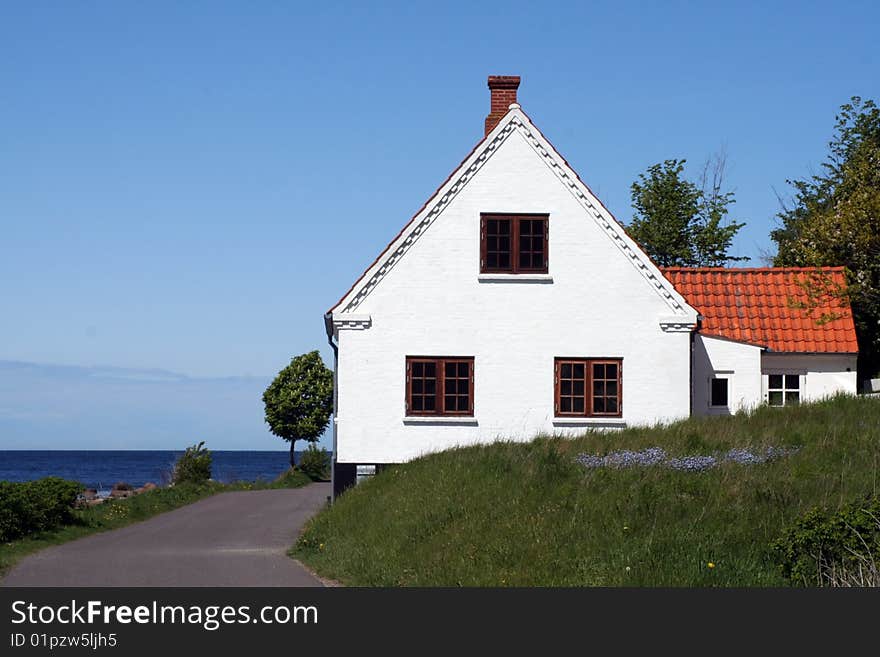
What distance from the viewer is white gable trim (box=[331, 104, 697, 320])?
28.5 metres

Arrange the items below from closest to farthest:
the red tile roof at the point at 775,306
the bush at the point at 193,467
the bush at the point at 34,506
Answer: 1. the bush at the point at 34,506
2. the red tile roof at the point at 775,306
3. the bush at the point at 193,467

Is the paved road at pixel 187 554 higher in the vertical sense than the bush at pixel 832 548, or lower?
lower

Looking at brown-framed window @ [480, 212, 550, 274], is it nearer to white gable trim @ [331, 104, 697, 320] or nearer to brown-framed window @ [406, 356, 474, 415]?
white gable trim @ [331, 104, 697, 320]

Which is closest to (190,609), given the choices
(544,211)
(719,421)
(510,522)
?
(510,522)

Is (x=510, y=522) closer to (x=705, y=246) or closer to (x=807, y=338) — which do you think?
(x=807, y=338)

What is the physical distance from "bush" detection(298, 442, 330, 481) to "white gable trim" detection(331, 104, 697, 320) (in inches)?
991

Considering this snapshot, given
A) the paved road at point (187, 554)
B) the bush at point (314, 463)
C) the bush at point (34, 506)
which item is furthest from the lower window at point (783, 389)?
the bush at point (314, 463)

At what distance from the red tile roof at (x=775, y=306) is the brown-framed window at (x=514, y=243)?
609 cm

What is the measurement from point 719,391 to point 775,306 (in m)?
4.12

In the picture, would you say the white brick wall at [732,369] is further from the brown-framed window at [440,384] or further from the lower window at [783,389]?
the brown-framed window at [440,384]

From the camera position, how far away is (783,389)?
32.6m

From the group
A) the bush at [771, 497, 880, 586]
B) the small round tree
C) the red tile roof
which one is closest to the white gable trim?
the red tile roof

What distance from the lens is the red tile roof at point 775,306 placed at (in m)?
32.8

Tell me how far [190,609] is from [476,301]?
16.7 m
